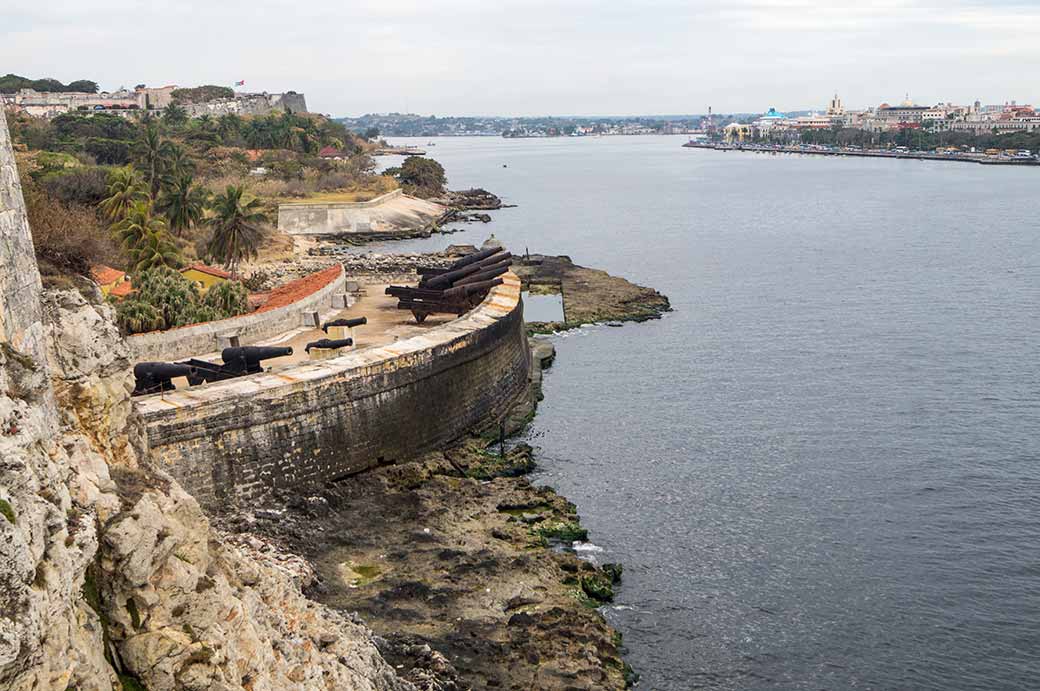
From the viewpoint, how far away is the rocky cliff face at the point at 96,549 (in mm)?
10477

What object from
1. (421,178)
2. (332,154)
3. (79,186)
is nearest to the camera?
(79,186)

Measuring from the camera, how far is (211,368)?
28.5m

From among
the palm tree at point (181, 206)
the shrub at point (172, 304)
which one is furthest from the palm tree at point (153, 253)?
the palm tree at point (181, 206)

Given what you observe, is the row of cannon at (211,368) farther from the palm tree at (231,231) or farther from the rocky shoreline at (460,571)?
the palm tree at (231,231)

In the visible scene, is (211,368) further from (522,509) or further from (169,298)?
(522,509)

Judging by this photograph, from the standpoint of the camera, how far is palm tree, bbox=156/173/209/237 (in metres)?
61.4

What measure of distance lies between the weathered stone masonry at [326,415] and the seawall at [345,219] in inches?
2191

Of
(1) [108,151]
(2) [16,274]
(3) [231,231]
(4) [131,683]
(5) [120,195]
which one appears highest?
(1) [108,151]

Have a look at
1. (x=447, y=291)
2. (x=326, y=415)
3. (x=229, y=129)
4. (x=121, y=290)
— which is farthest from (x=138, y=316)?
(x=229, y=129)

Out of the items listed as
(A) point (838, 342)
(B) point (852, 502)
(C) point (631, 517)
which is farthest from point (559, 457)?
(A) point (838, 342)

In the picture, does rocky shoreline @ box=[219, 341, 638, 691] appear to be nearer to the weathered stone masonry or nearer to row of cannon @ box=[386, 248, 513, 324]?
the weathered stone masonry

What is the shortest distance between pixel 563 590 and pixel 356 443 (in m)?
8.29

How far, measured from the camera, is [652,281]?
66.9 metres

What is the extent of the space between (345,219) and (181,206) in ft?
99.4
